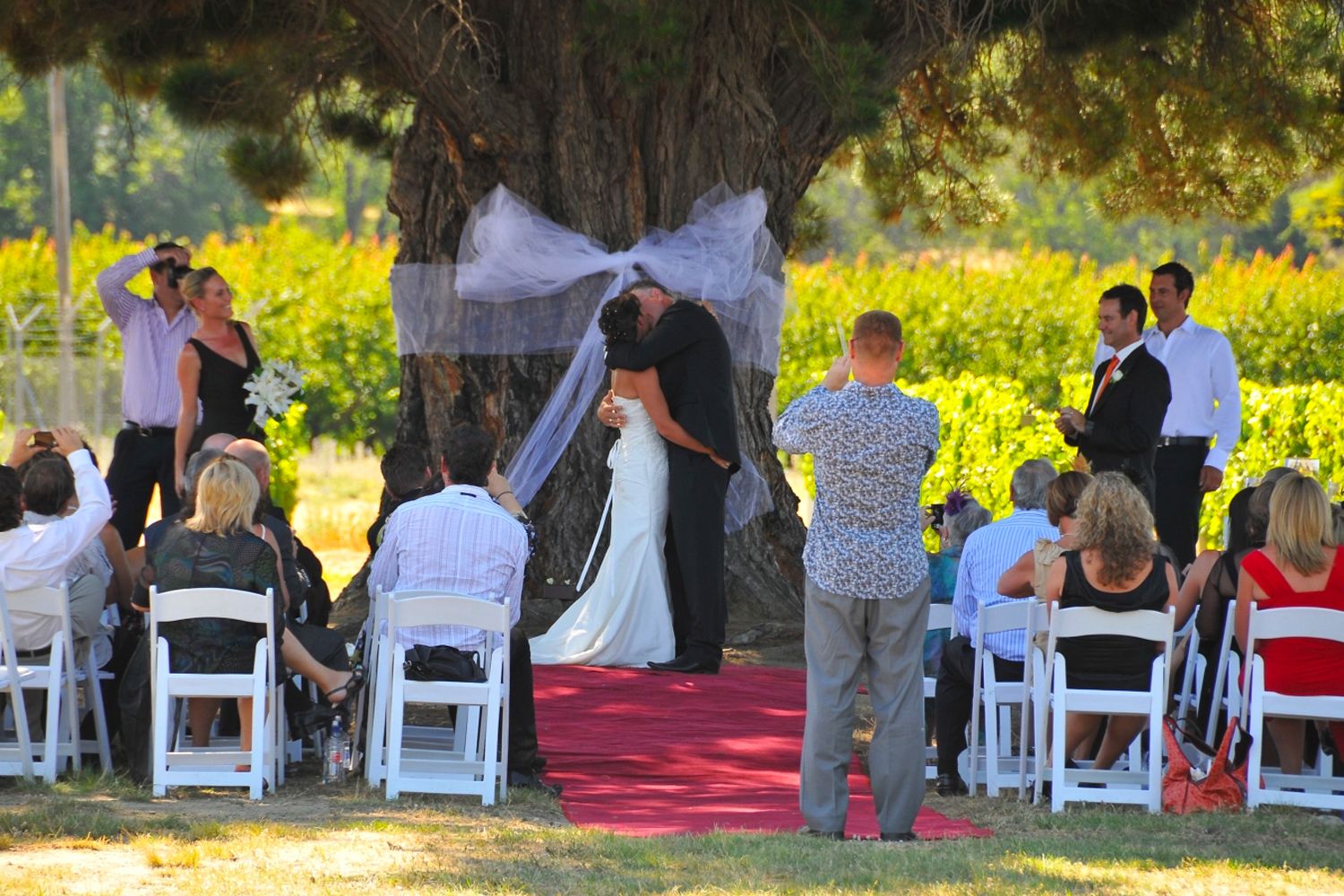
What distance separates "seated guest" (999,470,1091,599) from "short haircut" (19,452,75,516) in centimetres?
Answer: 337

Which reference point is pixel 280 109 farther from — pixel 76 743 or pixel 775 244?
pixel 76 743

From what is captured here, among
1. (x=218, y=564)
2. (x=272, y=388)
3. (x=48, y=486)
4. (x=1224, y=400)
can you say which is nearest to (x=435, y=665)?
(x=218, y=564)

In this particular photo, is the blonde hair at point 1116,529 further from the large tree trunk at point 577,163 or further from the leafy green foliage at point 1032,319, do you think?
the leafy green foliage at point 1032,319

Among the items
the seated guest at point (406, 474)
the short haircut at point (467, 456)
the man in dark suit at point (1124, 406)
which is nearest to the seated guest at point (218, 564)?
the short haircut at point (467, 456)

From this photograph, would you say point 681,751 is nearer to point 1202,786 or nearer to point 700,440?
point 700,440

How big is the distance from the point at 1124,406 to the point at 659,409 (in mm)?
2133

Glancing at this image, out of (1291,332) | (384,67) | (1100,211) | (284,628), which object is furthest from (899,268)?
(284,628)

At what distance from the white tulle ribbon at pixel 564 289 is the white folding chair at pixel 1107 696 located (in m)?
3.59

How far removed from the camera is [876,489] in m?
4.80

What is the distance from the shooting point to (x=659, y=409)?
757 cm

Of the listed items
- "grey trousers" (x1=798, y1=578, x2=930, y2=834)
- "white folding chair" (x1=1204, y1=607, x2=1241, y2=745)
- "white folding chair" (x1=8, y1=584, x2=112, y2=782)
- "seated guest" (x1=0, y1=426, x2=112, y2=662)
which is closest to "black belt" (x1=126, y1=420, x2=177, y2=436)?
"seated guest" (x1=0, y1=426, x2=112, y2=662)

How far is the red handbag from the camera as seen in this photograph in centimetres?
525

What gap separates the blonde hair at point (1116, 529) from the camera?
5.30m

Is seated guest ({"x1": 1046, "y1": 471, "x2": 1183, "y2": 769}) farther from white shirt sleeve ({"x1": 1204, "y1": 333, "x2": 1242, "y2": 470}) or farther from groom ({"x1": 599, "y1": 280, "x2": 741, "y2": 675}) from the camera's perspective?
white shirt sleeve ({"x1": 1204, "y1": 333, "x2": 1242, "y2": 470})
